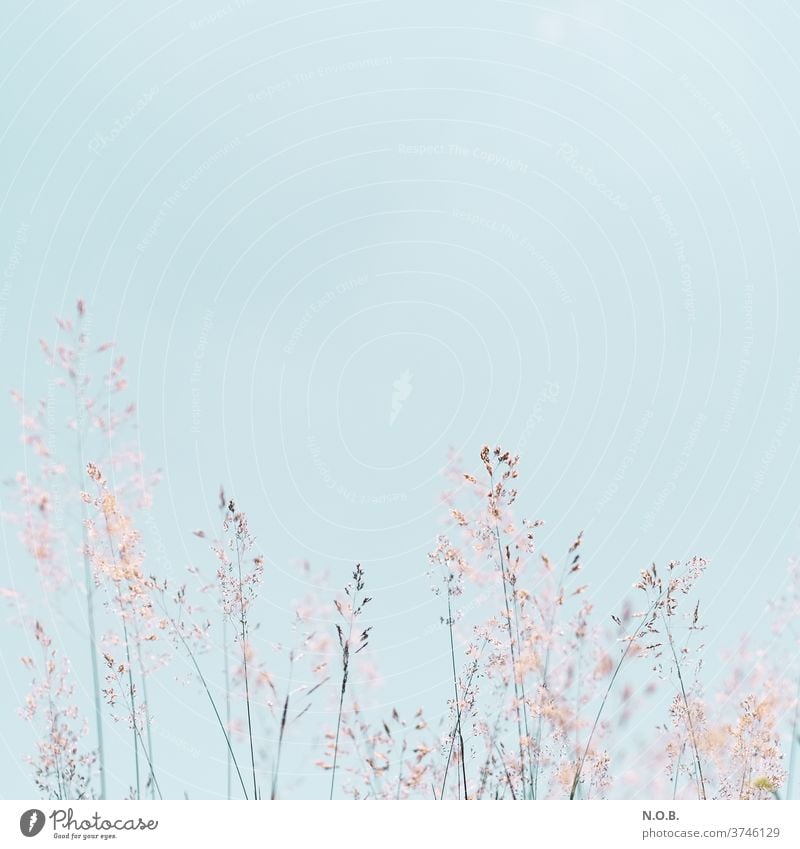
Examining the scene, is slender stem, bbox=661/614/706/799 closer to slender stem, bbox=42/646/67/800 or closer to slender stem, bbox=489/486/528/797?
slender stem, bbox=489/486/528/797

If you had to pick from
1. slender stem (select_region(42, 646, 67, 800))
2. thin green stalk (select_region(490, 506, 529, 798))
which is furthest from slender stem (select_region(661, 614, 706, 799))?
slender stem (select_region(42, 646, 67, 800))

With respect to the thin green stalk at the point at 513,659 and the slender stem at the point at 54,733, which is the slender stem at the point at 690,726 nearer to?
the thin green stalk at the point at 513,659

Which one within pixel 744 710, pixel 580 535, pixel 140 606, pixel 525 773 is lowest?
pixel 525 773

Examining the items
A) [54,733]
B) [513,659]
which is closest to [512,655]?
[513,659]

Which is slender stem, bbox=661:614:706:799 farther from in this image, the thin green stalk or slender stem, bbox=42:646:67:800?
slender stem, bbox=42:646:67:800

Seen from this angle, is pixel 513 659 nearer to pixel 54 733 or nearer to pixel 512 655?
pixel 512 655

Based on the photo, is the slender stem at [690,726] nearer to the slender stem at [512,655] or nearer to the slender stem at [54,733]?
the slender stem at [512,655]

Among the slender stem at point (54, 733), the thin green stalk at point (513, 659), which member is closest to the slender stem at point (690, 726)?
the thin green stalk at point (513, 659)
